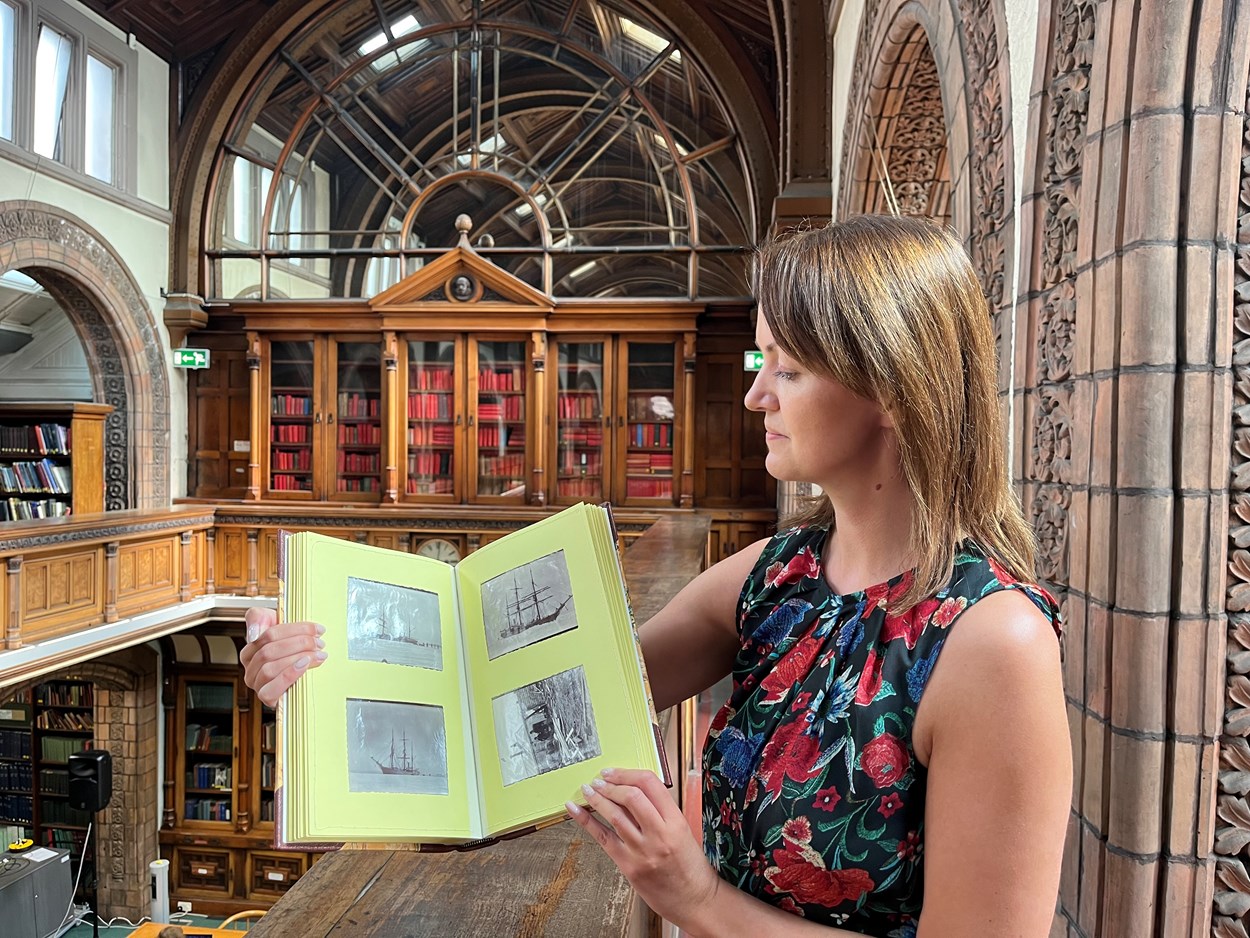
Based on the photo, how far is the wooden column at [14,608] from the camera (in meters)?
6.08

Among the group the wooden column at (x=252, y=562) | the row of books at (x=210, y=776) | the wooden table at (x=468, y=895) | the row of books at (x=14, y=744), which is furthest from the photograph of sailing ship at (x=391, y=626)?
the row of books at (x=14, y=744)

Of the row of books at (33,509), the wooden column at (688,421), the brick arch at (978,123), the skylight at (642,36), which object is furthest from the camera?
the skylight at (642,36)

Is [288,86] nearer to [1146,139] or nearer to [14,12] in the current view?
[14,12]

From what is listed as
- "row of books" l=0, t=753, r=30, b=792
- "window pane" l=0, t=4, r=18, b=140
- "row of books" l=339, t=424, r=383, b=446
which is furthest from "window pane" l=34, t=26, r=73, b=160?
"row of books" l=0, t=753, r=30, b=792

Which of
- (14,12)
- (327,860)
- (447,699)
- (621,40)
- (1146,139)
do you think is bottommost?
(327,860)

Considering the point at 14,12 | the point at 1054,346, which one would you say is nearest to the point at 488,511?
the point at 14,12

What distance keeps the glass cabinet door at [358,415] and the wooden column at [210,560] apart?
1.20 metres

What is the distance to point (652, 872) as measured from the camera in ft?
2.24

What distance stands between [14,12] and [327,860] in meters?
8.50

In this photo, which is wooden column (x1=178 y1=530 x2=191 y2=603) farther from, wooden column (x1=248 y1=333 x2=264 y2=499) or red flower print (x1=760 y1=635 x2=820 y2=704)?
red flower print (x1=760 y1=635 x2=820 y2=704)

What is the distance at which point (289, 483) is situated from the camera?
8.84m

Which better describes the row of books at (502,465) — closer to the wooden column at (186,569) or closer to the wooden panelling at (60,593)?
the wooden column at (186,569)

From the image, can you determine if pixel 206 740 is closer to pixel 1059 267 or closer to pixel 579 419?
pixel 579 419

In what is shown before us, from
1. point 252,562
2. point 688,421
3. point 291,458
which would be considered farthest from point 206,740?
point 688,421
